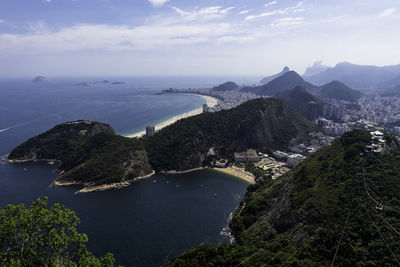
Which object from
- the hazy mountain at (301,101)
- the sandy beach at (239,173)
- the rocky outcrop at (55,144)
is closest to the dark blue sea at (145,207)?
the sandy beach at (239,173)

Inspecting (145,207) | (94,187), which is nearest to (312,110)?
(145,207)

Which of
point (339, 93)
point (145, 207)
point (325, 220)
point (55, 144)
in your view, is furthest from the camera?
point (339, 93)

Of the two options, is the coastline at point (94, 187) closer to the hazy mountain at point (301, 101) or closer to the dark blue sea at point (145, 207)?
the dark blue sea at point (145, 207)

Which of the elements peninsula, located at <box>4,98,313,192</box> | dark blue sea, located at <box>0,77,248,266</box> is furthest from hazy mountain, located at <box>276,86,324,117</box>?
dark blue sea, located at <box>0,77,248,266</box>

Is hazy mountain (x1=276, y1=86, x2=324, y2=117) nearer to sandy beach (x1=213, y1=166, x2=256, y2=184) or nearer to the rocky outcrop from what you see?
sandy beach (x1=213, y1=166, x2=256, y2=184)

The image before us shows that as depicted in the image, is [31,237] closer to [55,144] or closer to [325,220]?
[325,220]

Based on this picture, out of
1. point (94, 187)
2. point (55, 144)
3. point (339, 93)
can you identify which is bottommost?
point (94, 187)

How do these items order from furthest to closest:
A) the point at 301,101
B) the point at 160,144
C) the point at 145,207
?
the point at 301,101, the point at 160,144, the point at 145,207

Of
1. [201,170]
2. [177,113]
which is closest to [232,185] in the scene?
[201,170]
